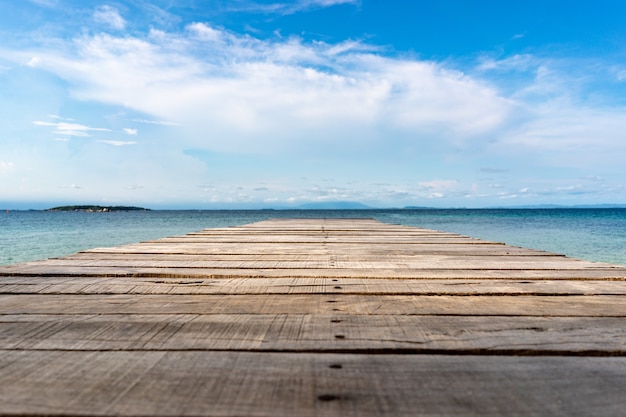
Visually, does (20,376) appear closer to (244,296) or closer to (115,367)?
(115,367)

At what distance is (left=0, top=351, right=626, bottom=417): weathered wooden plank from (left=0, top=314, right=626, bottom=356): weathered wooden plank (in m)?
0.05

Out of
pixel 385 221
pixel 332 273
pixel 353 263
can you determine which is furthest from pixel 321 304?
pixel 385 221

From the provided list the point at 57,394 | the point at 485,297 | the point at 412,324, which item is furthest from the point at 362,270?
the point at 57,394

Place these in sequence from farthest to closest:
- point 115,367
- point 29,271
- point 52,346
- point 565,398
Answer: point 29,271
point 52,346
point 115,367
point 565,398

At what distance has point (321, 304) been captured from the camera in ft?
4.34

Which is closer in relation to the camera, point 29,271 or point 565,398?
point 565,398

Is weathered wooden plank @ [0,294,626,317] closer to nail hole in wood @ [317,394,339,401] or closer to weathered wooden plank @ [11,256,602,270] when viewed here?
nail hole in wood @ [317,394,339,401]

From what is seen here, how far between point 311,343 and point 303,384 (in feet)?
0.69

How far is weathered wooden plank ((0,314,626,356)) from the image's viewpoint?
94 centimetres

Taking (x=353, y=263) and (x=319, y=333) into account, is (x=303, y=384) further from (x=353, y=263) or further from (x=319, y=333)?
(x=353, y=263)

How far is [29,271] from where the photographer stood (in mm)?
1880

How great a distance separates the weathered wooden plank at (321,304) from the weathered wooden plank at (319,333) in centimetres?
6

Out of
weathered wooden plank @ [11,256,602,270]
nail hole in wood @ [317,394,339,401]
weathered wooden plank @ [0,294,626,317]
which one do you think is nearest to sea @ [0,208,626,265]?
weathered wooden plank @ [11,256,602,270]

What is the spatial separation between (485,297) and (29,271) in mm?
2010
